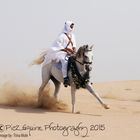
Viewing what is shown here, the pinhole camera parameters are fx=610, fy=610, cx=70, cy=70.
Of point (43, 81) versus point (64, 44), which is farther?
point (43, 81)

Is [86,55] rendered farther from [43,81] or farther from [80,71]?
[43,81]

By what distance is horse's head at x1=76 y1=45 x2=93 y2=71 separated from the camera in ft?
55.5

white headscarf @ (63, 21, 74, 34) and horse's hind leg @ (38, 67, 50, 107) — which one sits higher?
white headscarf @ (63, 21, 74, 34)

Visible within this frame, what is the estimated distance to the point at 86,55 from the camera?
16891 mm

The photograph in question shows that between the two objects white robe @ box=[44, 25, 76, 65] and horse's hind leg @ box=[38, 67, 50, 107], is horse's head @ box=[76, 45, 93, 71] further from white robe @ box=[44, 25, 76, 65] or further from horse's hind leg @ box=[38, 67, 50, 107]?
horse's hind leg @ box=[38, 67, 50, 107]

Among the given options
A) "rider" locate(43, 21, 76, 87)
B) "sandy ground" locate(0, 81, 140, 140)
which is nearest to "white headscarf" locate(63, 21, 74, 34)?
"rider" locate(43, 21, 76, 87)

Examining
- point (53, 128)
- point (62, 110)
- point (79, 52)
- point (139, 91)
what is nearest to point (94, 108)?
point (62, 110)

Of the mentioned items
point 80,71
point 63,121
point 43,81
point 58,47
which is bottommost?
point 63,121

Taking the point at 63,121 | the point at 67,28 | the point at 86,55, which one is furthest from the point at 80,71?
the point at 63,121

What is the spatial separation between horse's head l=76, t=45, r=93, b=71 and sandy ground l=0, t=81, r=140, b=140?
4.58 feet

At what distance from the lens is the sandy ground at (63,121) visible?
1277cm

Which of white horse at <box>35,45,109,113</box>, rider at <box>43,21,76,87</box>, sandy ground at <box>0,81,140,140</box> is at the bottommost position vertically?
sandy ground at <box>0,81,140,140</box>

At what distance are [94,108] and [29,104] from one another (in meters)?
2.03

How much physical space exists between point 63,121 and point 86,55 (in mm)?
2725
